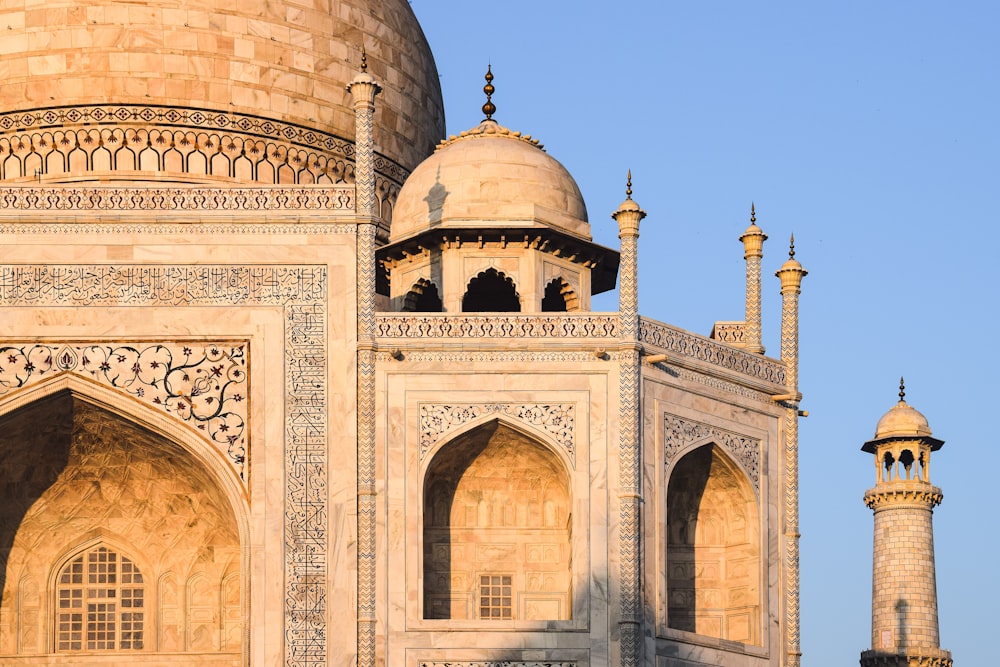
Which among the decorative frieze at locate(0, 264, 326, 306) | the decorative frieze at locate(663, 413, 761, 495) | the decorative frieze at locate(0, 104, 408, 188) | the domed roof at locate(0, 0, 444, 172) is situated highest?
the domed roof at locate(0, 0, 444, 172)

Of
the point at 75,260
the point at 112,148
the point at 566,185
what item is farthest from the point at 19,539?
the point at 566,185

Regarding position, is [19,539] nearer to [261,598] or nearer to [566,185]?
[261,598]

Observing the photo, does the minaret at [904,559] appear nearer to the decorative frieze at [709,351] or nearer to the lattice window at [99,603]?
the decorative frieze at [709,351]

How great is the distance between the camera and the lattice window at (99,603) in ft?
70.0

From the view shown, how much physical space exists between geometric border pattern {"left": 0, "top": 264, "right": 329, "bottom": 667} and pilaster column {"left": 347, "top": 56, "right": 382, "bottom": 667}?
30 centimetres

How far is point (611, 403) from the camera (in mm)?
20500

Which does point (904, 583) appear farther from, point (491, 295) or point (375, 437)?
point (375, 437)

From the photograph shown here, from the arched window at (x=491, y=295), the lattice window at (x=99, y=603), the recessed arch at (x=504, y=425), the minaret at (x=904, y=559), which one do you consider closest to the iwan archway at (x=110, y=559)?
the lattice window at (x=99, y=603)

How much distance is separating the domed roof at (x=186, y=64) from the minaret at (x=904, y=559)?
6.65 metres

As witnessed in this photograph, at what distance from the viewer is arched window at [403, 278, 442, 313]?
22.3 m

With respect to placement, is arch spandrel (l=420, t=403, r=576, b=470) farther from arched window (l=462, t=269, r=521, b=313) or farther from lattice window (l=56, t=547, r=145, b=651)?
lattice window (l=56, t=547, r=145, b=651)

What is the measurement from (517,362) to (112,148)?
17.3 feet

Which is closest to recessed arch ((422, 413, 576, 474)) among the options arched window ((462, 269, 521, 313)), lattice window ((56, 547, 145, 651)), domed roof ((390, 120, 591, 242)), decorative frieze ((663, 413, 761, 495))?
decorative frieze ((663, 413, 761, 495))

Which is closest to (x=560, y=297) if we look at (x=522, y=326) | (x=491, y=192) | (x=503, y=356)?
(x=491, y=192)
